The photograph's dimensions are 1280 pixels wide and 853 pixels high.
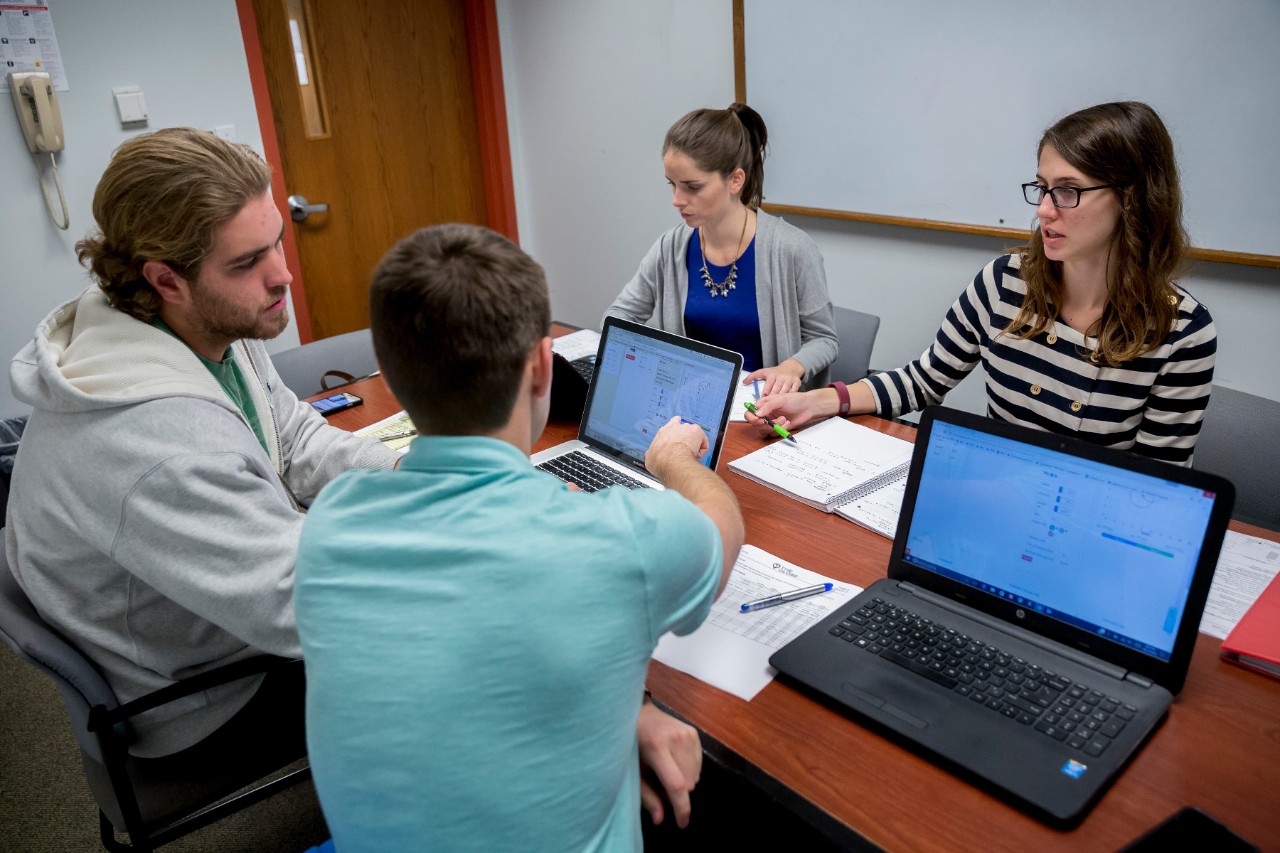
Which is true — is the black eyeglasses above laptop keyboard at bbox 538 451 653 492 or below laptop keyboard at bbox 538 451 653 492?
above

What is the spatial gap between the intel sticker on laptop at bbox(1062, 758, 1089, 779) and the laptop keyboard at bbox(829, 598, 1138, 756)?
26 millimetres

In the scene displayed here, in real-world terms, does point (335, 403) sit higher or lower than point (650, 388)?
lower

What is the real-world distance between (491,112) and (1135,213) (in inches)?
131

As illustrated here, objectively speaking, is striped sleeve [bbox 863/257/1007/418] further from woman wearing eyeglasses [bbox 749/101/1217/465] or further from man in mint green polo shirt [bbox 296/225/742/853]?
man in mint green polo shirt [bbox 296/225/742/853]

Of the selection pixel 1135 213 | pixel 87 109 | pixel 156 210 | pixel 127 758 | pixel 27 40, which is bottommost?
pixel 127 758

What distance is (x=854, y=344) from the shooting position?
2.46 meters

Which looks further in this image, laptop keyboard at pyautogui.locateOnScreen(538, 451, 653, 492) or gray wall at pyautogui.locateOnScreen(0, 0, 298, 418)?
gray wall at pyautogui.locateOnScreen(0, 0, 298, 418)

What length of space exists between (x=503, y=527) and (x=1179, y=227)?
141 cm

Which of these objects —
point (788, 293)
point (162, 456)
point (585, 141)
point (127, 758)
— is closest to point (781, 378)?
point (788, 293)

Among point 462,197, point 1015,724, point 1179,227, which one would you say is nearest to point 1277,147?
point 1179,227

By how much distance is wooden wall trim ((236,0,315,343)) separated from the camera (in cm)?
330

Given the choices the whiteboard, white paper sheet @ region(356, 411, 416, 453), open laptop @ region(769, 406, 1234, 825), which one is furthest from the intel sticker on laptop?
the whiteboard

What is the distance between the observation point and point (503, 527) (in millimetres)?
787

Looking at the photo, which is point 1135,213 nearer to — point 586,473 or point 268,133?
point 586,473
